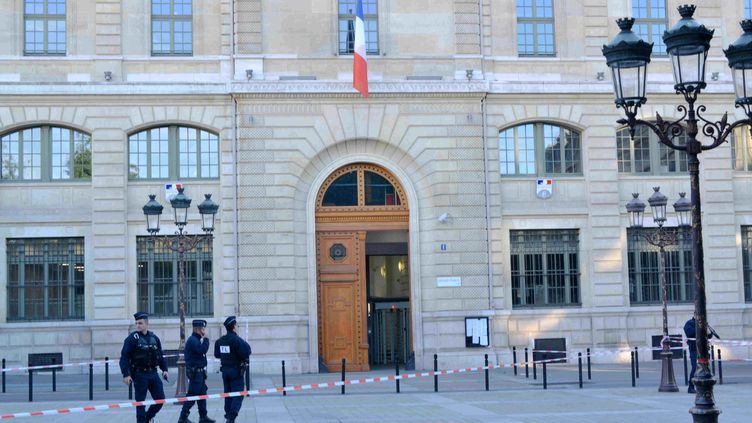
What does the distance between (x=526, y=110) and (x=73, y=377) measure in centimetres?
1441

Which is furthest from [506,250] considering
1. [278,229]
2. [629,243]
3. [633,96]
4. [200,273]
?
[633,96]

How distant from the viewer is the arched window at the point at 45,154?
31.0 metres

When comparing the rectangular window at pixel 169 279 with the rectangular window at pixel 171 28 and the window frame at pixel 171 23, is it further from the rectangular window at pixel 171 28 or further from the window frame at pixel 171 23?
the rectangular window at pixel 171 28

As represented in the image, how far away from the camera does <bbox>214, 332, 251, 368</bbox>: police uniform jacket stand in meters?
18.4

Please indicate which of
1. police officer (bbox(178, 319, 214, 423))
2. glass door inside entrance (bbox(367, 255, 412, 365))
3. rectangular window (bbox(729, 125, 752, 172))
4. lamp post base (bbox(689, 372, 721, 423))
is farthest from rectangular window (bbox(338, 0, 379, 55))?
lamp post base (bbox(689, 372, 721, 423))

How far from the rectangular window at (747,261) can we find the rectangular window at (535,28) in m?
7.89

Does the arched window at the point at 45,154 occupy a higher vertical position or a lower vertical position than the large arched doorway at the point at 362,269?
higher

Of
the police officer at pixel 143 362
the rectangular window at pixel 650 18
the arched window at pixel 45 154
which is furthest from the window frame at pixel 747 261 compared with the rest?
the police officer at pixel 143 362

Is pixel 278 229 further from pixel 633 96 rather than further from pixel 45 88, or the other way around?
pixel 633 96

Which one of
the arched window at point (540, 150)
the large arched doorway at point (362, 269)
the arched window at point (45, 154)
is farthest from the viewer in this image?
the arched window at point (540, 150)

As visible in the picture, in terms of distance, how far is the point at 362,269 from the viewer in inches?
1246

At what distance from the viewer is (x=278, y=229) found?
3089 centimetres

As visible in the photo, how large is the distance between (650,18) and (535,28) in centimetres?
348

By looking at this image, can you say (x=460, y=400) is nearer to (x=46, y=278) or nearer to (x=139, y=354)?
(x=139, y=354)
